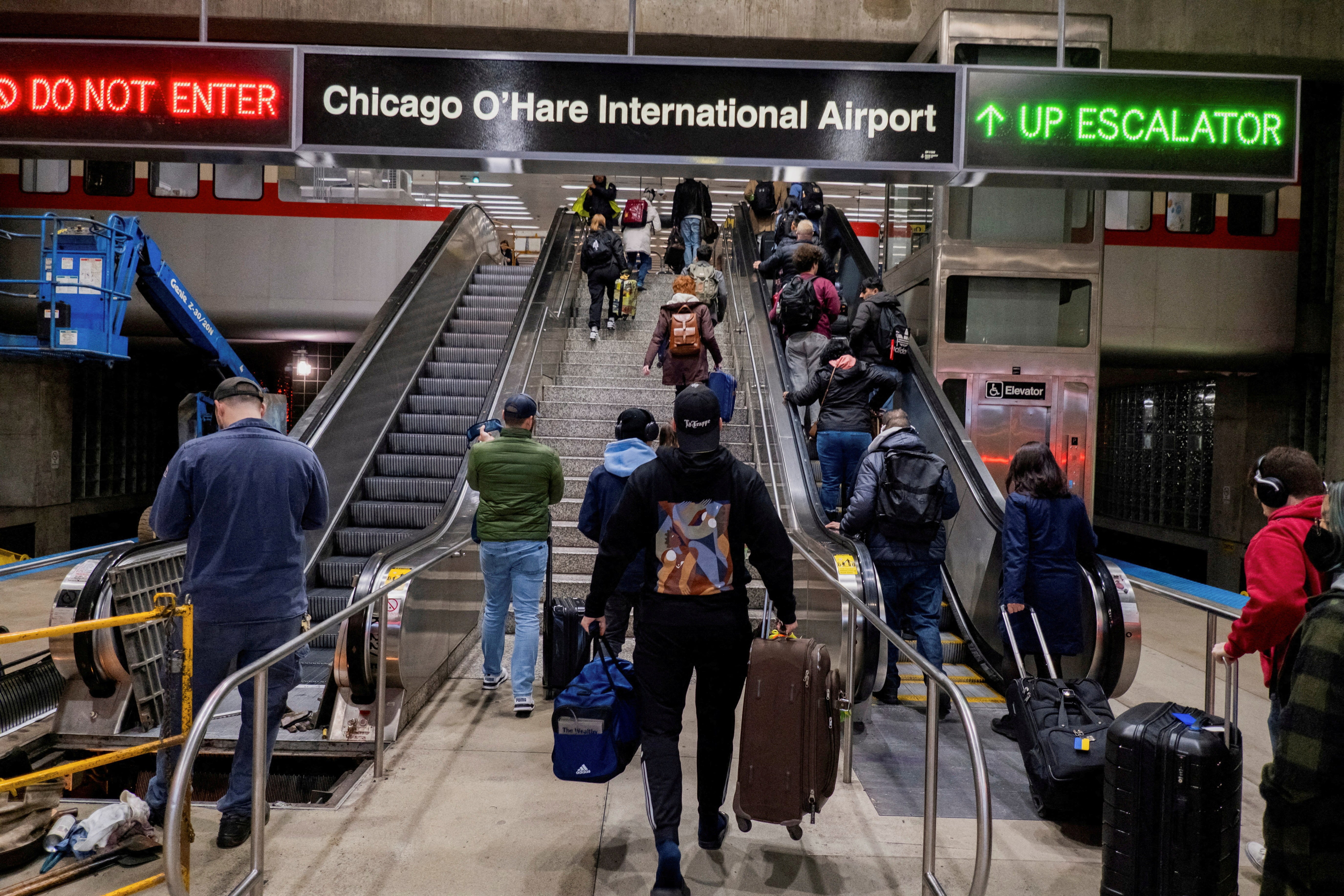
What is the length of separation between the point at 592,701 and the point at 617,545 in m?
0.59

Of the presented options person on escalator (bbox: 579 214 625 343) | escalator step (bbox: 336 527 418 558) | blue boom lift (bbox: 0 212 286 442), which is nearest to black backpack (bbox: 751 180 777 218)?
person on escalator (bbox: 579 214 625 343)

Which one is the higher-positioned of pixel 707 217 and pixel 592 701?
pixel 707 217

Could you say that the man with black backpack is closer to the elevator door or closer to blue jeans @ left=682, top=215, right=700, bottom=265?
the elevator door

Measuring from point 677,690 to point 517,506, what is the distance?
240 centimetres

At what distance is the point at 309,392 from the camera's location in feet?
71.6

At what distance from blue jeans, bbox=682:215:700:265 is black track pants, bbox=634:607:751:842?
10320mm

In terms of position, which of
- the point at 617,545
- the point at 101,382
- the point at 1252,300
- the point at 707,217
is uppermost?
the point at 707,217

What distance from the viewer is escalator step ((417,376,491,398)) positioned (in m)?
10.2

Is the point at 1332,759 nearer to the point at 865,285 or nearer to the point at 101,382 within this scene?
the point at 865,285

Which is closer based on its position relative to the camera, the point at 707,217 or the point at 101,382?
the point at 707,217

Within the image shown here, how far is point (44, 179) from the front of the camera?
15492 mm

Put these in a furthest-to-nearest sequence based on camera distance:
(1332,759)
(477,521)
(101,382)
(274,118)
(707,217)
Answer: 1. (101,382)
2. (707,217)
3. (477,521)
4. (274,118)
5. (1332,759)

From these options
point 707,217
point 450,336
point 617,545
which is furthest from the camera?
point 707,217

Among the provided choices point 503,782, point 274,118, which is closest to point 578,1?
point 274,118
